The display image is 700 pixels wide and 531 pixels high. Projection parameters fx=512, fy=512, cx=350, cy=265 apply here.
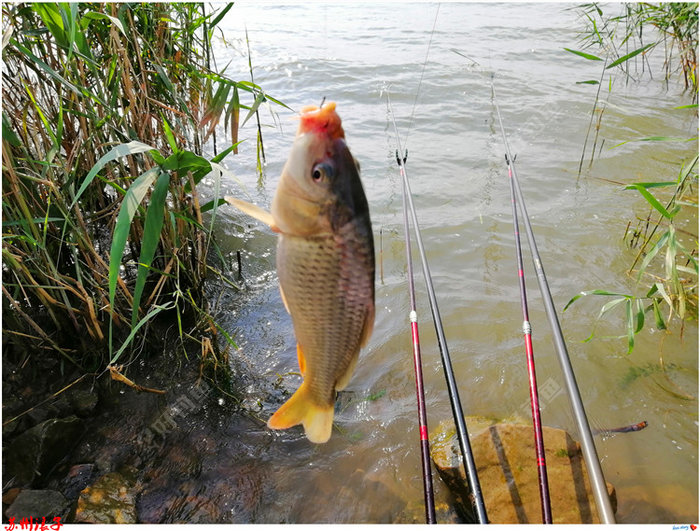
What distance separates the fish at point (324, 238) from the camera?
1002mm

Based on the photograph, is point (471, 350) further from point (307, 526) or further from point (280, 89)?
point (280, 89)

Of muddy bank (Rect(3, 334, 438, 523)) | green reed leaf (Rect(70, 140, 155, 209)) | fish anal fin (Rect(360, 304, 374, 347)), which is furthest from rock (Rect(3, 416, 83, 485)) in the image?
fish anal fin (Rect(360, 304, 374, 347))

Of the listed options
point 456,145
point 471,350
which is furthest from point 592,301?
point 456,145

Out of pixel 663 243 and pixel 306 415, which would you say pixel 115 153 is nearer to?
pixel 306 415

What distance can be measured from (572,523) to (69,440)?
107 inches

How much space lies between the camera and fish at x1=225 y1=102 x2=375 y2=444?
1002mm

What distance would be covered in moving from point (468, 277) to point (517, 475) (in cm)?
211

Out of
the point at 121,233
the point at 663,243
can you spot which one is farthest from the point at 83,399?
the point at 663,243

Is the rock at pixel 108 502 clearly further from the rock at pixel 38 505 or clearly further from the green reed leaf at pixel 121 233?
the green reed leaf at pixel 121 233

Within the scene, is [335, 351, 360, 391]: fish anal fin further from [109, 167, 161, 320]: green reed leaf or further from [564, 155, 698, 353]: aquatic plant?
[564, 155, 698, 353]: aquatic plant

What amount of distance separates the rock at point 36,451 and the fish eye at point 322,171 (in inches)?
100

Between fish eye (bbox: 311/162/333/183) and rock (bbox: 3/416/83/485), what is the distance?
2.55 meters

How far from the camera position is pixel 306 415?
4.23ft

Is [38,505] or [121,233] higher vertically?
[121,233]
